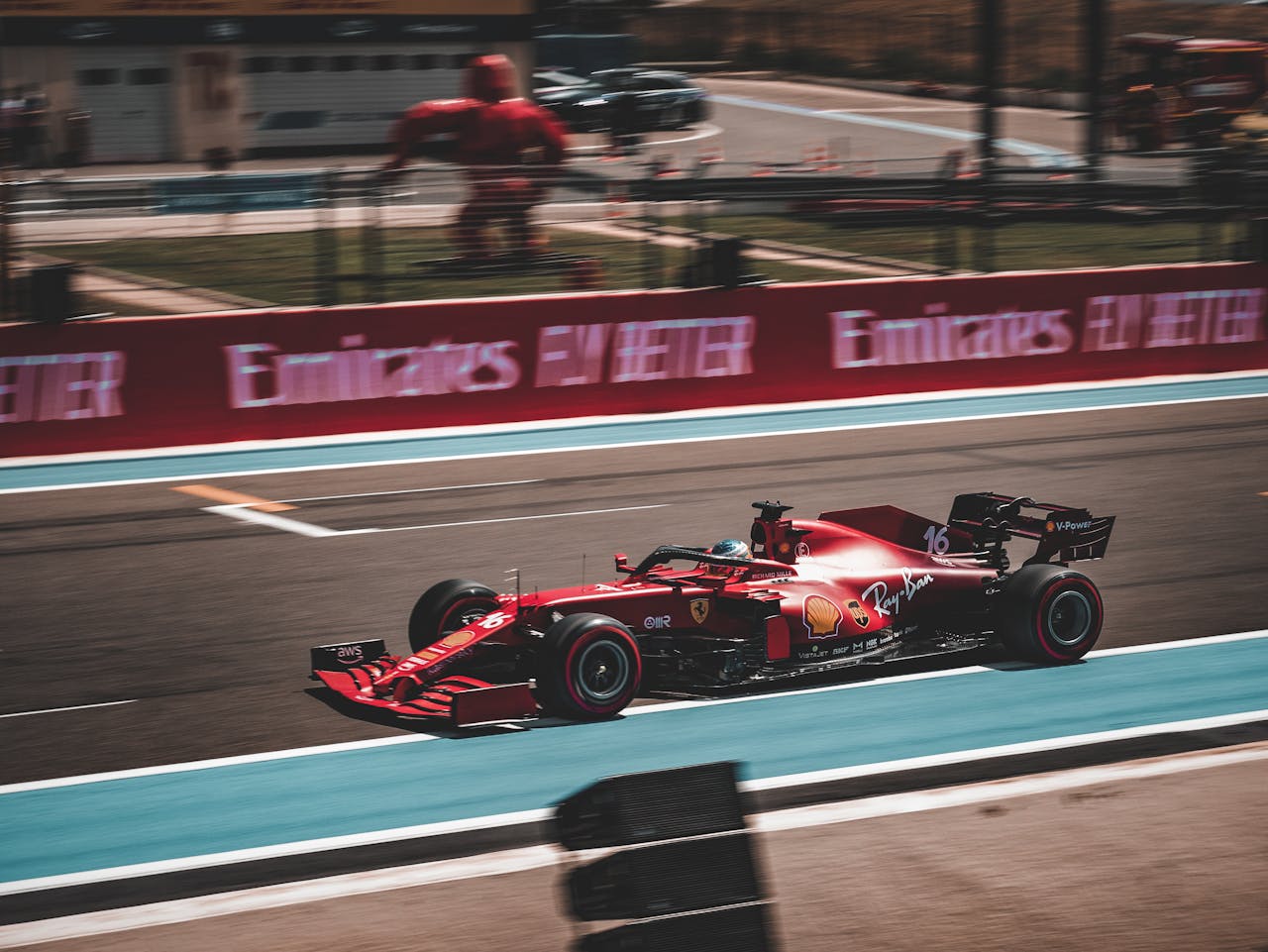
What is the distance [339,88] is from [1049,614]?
40.2 meters

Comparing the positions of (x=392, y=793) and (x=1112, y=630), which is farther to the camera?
(x=1112, y=630)

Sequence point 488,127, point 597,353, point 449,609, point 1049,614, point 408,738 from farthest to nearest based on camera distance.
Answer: point 488,127, point 597,353, point 1049,614, point 449,609, point 408,738

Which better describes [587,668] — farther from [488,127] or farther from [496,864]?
[488,127]

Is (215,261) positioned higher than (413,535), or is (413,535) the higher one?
(215,261)

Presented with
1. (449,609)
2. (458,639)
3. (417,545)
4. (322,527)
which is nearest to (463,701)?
(458,639)

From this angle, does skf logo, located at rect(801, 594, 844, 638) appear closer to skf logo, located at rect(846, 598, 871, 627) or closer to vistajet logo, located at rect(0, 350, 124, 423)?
skf logo, located at rect(846, 598, 871, 627)

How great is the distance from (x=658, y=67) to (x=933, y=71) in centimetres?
1228

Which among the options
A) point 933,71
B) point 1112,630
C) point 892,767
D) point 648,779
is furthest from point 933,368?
point 933,71

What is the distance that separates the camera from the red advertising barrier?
1686 cm

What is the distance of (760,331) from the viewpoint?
19.6 m

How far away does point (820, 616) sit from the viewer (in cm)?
916

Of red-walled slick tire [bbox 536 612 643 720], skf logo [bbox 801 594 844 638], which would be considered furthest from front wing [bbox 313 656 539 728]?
skf logo [bbox 801 594 844 638]

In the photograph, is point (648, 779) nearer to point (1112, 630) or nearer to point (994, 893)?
point (994, 893)

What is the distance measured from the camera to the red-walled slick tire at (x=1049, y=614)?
9.64m
